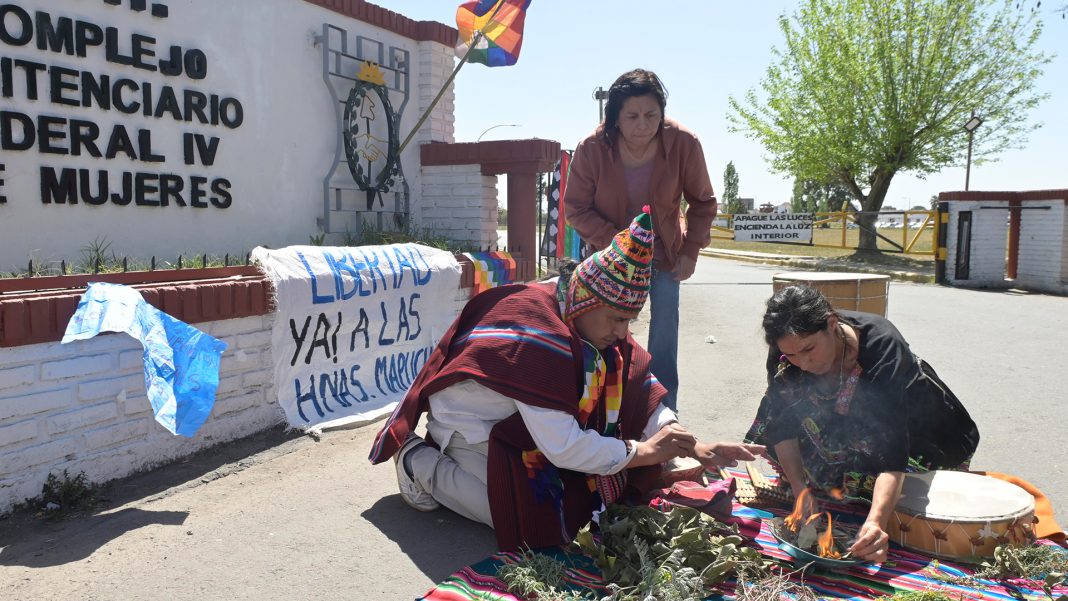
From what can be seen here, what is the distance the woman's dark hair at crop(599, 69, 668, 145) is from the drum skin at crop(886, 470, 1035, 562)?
90.5 inches

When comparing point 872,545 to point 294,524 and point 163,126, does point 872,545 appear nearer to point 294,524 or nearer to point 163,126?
point 294,524

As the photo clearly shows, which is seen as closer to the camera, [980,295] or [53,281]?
[53,281]

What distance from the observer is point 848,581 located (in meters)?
2.90

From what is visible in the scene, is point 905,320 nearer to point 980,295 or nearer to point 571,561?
point 980,295

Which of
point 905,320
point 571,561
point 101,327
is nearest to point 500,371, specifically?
point 571,561

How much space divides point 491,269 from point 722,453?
4.37 m

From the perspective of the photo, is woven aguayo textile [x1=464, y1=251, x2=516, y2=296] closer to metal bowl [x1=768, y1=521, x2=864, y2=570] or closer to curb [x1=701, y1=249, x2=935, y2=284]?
metal bowl [x1=768, y1=521, x2=864, y2=570]

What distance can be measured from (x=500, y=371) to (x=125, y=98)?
383 centimetres

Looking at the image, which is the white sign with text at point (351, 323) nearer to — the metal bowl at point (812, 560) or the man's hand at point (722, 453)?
the man's hand at point (722, 453)

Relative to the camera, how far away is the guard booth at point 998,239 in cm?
1474

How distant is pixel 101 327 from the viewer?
3.67 metres

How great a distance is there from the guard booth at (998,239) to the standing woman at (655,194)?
1309cm

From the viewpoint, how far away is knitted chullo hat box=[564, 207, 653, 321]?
298 cm

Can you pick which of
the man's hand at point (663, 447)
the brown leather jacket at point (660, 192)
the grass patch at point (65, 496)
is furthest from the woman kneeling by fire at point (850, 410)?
the grass patch at point (65, 496)
